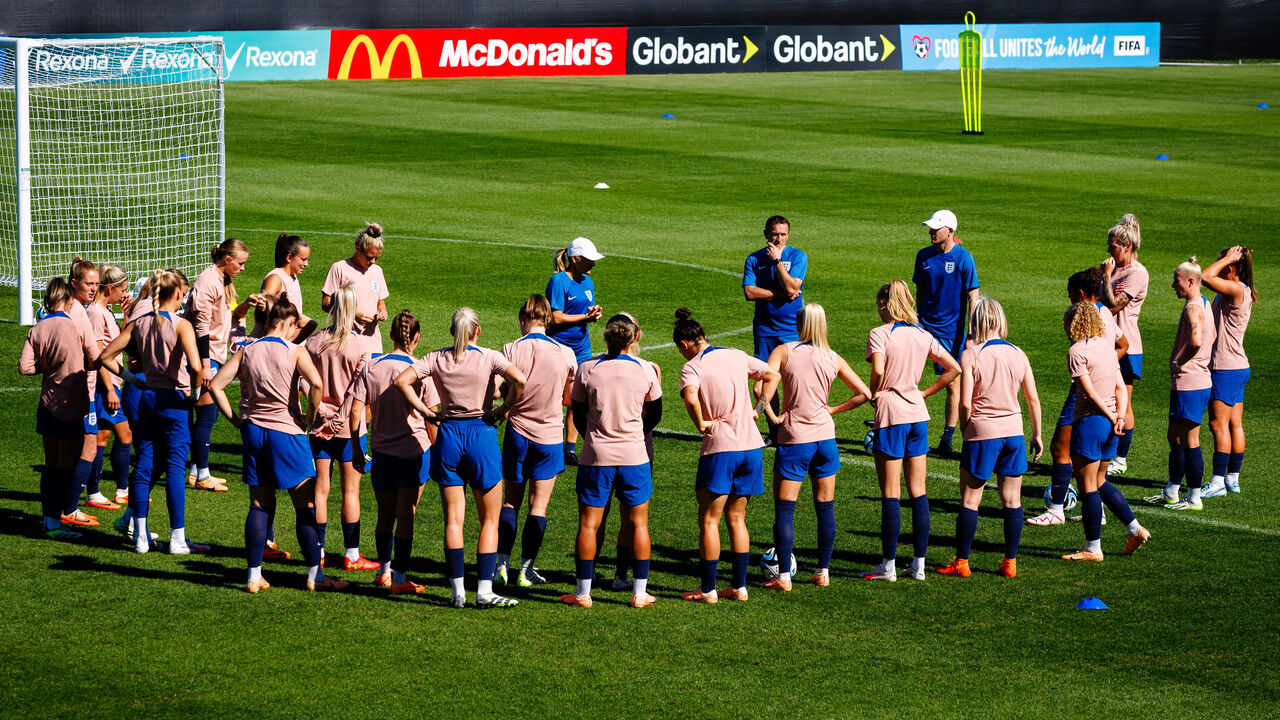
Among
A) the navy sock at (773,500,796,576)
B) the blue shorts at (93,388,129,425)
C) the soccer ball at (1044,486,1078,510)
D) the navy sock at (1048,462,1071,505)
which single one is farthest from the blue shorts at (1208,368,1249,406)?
the blue shorts at (93,388,129,425)

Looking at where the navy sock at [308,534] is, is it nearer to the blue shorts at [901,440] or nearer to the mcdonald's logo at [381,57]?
the blue shorts at [901,440]

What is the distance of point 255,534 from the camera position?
9.27m

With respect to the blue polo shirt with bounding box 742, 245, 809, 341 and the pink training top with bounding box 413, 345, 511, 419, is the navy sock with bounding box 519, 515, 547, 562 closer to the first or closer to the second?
the pink training top with bounding box 413, 345, 511, 419

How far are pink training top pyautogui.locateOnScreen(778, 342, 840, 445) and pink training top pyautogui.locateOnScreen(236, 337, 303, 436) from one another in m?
3.22

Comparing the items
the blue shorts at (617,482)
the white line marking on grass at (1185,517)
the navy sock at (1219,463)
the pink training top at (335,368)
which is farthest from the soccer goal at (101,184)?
the navy sock at (1219,463)

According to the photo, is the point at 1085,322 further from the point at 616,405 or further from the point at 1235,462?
the point at 616,405

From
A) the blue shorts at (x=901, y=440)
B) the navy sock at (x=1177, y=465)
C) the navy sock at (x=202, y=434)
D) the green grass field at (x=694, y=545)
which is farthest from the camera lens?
the navy sock at (x=202, y=434)

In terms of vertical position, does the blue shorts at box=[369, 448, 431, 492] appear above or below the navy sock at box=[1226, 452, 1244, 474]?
above

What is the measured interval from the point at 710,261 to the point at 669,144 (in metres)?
13.1

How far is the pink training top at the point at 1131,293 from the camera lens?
40.6 feet

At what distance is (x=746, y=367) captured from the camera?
9.29 meters

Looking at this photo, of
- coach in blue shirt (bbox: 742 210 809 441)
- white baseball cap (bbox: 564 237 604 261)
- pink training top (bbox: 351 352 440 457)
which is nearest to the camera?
pink training top (bbox: 351 352 440 457)

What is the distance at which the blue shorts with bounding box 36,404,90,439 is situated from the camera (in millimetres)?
10398

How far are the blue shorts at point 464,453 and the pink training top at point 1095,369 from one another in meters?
4.25
